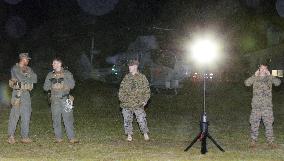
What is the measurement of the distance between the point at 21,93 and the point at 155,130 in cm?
442

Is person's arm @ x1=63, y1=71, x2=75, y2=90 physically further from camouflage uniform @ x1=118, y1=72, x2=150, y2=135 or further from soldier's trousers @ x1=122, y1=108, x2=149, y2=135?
soldier's trousers @ x1=122, y1=108, x2=149, y2=135

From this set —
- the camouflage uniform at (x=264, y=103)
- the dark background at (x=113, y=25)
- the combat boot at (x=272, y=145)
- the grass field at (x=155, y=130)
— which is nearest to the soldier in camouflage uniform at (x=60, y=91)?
the grass field at (x=155, y=130)

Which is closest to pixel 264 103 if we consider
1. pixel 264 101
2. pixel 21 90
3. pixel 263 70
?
pixel 264 101

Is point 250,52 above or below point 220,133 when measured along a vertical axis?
above

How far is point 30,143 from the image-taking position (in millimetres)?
11961

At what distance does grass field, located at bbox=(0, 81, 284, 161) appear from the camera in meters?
10.5

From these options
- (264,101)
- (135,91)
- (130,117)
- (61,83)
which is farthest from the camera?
(130,117)

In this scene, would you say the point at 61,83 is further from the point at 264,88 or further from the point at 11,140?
the point at 264,88

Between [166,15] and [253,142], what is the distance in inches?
1161

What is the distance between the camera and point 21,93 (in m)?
11.9

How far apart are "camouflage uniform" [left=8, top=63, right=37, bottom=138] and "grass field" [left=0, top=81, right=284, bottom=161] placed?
22.1 inches

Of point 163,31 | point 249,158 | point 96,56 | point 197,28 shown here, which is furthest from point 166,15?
point 249,158

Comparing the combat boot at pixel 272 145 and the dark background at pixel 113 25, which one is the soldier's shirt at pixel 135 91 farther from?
the dark background at pixel 113 25

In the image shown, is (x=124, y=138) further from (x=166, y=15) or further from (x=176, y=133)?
(x=166, y=15)
